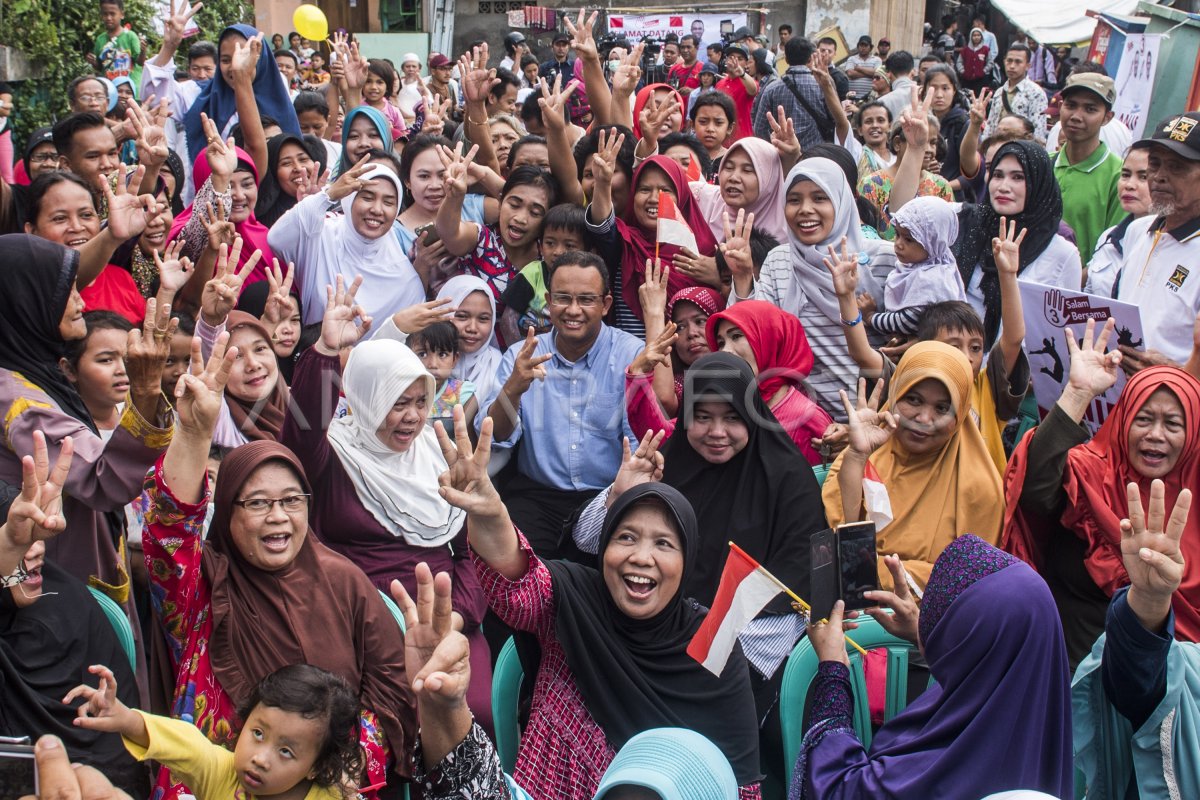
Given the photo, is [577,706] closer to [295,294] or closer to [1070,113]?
[295,294]

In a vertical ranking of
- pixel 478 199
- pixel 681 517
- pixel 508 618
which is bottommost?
pixel 508 618

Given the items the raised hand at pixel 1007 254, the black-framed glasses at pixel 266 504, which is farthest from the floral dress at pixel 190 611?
the raised hand at pixel 1007 254

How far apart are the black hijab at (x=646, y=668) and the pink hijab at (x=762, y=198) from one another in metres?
2.43

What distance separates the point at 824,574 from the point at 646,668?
0.49 m

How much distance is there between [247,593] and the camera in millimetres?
2736

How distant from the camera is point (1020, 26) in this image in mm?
15977

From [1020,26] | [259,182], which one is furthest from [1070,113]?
[1020,26]

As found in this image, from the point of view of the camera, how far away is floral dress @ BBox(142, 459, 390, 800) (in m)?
2.56

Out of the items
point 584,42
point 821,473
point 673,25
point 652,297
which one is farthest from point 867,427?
point 673,25

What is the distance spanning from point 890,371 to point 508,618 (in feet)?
6.51

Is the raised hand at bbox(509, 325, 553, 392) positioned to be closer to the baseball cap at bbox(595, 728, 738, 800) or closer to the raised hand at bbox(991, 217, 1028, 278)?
the raised hand at bbox(991, 217, 1028, 278)

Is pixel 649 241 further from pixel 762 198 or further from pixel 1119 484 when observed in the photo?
pixel 1119 484

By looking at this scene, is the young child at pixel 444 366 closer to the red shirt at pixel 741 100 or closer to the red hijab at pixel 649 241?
the red hijab at pixel 649 241

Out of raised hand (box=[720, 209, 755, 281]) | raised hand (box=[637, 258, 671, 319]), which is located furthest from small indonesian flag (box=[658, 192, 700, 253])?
raised hand (box=[637, 258, 671, 319])
